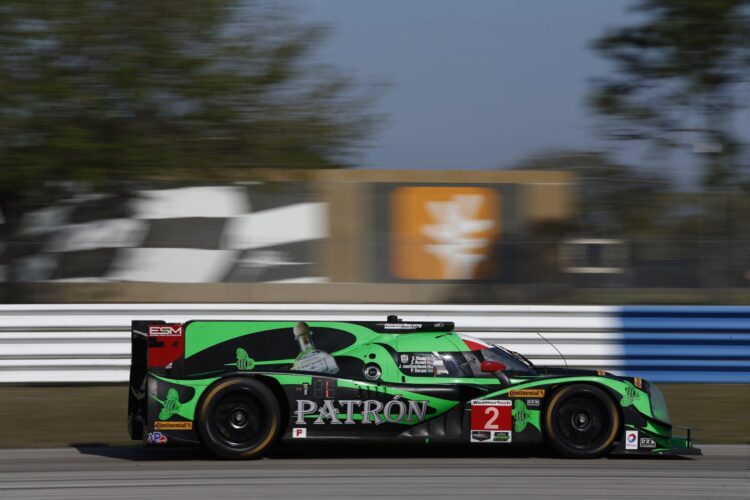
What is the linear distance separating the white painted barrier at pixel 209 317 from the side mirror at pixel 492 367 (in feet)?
12.9

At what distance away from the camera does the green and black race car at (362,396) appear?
818 centimetres

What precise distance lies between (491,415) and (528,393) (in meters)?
0.34

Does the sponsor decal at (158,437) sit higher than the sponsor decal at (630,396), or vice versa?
the sponsor decal at (630,396)

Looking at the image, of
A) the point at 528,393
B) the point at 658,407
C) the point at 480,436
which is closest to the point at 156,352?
the point at 480,436

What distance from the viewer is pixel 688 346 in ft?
41.2

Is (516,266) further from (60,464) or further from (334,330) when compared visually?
(60,464)

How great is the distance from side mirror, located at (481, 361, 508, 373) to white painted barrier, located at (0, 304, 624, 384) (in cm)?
394

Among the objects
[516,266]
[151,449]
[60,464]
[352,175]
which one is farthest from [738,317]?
[60,464]

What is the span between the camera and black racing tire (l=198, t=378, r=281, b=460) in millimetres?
8156

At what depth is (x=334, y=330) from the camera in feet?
27.7

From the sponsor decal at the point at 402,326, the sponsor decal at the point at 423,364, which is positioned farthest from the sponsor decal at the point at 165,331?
the sponsor decal at the point at 423,364

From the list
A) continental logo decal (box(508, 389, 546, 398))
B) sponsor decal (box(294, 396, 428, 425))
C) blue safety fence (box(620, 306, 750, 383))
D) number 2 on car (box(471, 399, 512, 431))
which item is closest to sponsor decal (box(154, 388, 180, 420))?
sponsor decal (box(294, 396, 428, 425))

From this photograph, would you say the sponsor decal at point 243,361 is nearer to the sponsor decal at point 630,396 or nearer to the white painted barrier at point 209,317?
the sponsor decal at point 630,396

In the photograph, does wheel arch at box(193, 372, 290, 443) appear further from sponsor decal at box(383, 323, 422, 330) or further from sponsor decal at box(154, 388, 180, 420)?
sponsor decal at box(383, 323, 422, 330)
